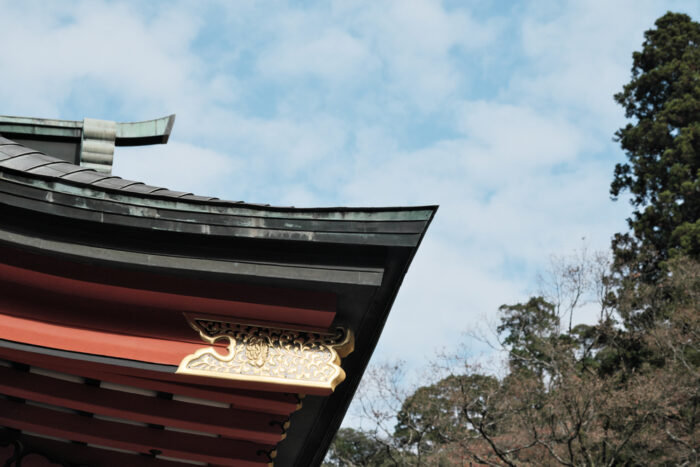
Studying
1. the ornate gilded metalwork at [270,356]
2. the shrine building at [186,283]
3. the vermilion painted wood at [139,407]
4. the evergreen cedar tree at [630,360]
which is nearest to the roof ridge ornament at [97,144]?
the shrine building at [186,283]

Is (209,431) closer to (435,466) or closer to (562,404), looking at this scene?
(562,404)

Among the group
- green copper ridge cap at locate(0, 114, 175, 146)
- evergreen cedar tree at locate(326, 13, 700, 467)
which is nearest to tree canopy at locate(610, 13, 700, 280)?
evergreen cedar tree at locate(326, 13, 700, 467)

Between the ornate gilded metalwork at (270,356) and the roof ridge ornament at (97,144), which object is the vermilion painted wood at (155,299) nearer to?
the ornate gilded metalwork at (270,356)

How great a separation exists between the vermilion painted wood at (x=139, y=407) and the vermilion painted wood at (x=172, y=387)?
0.13 m

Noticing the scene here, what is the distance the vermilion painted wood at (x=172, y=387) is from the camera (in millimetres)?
2678

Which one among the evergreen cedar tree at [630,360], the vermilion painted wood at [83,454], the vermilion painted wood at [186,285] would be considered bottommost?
the vermilion painted wood at [83,454]

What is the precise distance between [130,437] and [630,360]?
62.8ft

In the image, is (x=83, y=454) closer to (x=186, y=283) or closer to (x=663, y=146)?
(x=186, y=283)

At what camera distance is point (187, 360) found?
266cm

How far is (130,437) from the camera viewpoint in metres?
3.26

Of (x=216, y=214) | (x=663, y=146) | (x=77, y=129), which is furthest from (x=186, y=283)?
(x=663, y=146)

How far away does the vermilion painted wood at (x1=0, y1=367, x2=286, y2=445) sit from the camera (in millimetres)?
3047

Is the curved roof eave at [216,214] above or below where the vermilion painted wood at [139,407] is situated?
above

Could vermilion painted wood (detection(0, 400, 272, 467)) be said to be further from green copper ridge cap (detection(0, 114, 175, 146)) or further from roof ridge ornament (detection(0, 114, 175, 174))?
green copper ridge cap (detection(0, 114, 175, 146))
